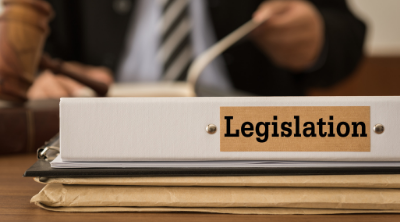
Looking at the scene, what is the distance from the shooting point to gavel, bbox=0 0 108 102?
34 cm

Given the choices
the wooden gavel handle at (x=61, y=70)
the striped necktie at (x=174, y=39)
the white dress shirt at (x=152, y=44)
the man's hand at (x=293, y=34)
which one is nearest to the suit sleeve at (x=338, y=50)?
the man's hand at (x=293, y=34)

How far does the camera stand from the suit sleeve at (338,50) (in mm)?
827

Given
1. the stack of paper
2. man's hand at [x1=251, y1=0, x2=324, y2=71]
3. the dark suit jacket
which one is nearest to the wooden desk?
the stack of paper

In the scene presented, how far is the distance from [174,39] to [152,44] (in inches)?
3.3

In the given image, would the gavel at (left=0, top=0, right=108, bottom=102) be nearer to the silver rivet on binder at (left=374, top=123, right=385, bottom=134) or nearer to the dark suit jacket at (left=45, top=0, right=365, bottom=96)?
the silver rivet on binder at (left=374, top=123, right=385, bottom=134)

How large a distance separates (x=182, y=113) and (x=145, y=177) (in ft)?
0.15

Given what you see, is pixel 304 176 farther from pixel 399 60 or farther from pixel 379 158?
pixel 399 60

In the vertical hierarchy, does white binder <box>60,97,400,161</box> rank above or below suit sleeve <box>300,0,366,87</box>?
below

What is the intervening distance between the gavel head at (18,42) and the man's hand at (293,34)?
1.45ft

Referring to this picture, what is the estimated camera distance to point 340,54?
0.85 meters

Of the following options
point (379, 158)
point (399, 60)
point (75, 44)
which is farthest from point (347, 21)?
point (75, 44)

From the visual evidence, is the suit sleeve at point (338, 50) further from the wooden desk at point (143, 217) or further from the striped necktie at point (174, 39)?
the wooden desk at point (143, 217)

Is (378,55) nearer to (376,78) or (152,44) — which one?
(376,78)

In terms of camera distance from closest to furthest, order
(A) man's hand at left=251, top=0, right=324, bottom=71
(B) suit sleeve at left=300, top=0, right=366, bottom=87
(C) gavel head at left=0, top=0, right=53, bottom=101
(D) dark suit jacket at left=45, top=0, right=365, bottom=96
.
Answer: (C) gavel head at left=0, top=0, right=53, bottom=101
(A) man's hand at left=251, top=0, right=324, bottom=71
(B) suit sleeve at left=300, top=0, right=366, bottom=87
(D) dark suit jacket at left=45, top=0, right=365, bottom=96
